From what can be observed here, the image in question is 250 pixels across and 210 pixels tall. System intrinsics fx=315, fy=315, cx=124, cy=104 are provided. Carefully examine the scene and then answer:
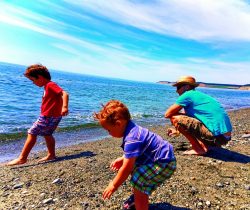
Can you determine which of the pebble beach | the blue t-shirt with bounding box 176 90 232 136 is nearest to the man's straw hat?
the blue t-shirt with bounding box 176 90 232 136

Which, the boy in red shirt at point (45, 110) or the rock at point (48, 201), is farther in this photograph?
the boy in red shirt at point (45, 110)

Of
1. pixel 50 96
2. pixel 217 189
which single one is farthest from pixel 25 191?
pixel 217 189

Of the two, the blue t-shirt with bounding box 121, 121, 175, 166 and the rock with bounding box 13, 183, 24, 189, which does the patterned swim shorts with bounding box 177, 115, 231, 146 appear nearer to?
the blue t-shirt with bounding box 121, 121, 175, 166

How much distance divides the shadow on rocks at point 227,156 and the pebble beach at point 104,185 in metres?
0.03

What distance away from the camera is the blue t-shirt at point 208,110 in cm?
738

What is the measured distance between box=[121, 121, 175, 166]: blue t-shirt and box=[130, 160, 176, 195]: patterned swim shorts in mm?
67

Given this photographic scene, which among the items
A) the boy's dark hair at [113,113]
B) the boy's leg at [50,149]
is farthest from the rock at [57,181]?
the boy's dark hair at [113,113]

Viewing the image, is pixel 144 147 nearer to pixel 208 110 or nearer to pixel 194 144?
pixel 208 110

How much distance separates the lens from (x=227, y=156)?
806cm

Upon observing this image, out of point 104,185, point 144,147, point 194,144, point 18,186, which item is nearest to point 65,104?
point 18,186

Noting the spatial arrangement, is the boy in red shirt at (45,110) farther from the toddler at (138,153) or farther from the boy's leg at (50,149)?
the toddler at (138,153)

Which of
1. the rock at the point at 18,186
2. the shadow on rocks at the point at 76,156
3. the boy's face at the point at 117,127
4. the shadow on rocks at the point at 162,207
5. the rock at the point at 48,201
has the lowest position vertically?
the shadow on rocks at the point at 76,156

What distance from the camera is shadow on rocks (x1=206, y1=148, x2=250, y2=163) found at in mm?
7808

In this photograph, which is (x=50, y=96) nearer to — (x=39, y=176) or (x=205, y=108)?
(x=39, y=176)
